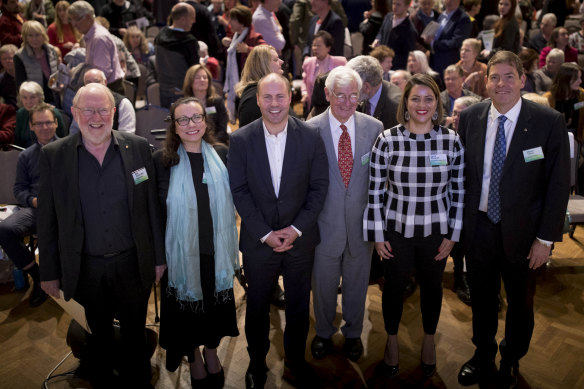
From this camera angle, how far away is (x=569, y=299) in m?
3.76

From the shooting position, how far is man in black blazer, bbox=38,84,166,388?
2.46 metres

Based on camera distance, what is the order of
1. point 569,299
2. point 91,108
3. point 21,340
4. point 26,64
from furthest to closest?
point 26,64
point 569,299
point 21,340
point 91,108

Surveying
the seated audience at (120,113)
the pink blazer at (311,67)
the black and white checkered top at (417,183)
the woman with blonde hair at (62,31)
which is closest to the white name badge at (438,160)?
the black and white checkered top at (417,183)

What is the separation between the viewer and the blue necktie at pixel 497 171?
8.41 ft

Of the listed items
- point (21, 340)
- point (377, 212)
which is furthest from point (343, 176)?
point (21, 340)

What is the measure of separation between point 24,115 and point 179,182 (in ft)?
9.49

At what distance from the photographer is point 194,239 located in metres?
2.70

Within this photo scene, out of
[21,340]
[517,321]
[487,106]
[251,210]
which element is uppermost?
[487,106]

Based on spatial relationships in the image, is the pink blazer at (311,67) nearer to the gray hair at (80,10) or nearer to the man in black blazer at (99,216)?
the gray hair at (80,10)

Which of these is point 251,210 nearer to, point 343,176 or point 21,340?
point 343,176

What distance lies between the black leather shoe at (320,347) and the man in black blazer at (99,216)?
111cm

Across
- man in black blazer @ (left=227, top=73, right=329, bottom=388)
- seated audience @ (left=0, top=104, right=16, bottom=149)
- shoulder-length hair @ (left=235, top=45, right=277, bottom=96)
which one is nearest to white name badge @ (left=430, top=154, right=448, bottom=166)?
man in black blazer @ (left=227, top=73, right=329, bottom=388)

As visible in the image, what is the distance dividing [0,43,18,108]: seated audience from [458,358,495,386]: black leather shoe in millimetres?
5867

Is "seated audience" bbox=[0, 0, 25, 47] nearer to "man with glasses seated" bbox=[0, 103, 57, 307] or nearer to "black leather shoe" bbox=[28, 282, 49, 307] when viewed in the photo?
"man with glasses seated" bbox=[0, 103, 57, 307]
